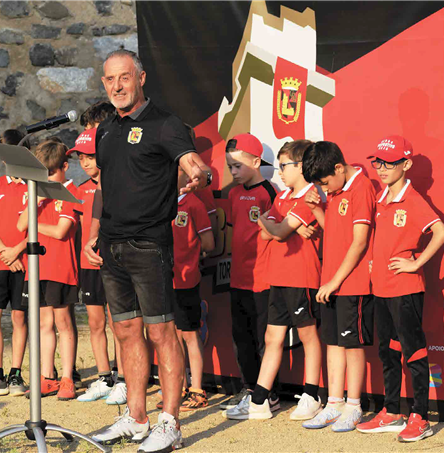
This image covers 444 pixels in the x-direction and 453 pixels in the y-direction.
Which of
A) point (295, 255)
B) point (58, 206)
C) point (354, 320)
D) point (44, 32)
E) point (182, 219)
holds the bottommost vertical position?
point (354, 320)

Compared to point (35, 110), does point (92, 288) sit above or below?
below

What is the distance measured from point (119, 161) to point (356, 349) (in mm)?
1654

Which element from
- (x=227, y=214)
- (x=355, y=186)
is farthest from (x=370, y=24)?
(x=227, y=214)

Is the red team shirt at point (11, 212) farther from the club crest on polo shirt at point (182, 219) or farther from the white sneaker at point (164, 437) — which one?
the white sneaker at point (164, 437)

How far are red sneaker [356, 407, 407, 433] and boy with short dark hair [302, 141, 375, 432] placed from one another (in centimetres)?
9

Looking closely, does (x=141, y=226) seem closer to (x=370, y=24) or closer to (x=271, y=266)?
(x=271, y=266)

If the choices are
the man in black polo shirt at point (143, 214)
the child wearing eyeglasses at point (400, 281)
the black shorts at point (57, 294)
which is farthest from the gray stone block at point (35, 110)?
the child wearing eyeglasses at point (400, 281)

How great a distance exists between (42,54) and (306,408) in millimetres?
4235

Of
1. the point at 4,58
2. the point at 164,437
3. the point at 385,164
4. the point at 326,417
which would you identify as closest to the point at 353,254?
the point at 385,164

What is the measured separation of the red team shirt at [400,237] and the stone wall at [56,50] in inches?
144

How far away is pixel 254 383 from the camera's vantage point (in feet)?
15.9

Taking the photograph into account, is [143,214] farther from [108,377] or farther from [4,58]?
[4,58]

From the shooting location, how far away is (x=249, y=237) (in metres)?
4.82

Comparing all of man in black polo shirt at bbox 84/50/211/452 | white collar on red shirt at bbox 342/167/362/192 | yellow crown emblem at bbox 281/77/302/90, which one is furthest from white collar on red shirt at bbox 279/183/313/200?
man in black polo shirt at bbox 84/50/211/452
